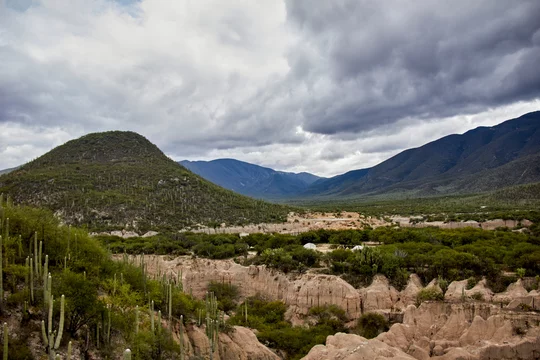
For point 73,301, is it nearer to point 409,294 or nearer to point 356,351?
point 356,351

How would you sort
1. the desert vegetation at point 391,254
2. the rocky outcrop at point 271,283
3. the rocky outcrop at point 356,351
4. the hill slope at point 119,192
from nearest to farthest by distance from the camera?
the rocky outcrop at point 356,351 < the desert vegetation at point 391,254 < the rocky outcrop at point 271,283 < the hill slope at point 119,192

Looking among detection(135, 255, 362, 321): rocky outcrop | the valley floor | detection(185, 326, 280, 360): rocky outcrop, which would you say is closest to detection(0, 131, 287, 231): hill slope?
detection(135, 255, 362, 321): rocky outcrop

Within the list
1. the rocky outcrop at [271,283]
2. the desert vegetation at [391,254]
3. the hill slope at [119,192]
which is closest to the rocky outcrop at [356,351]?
the rocky outcrop at [271,283]

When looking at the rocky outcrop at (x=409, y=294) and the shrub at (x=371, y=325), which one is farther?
the rocky outcrop at (x=409, y=294)

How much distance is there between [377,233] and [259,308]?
24.8m

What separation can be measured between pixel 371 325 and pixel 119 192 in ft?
206

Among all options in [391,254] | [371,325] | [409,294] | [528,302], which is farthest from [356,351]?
[391,254]

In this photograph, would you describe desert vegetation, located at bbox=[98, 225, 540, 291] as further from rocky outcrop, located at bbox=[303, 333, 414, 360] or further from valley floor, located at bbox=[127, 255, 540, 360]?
rocky outcrop, located at bbox=[303, 333, 414, 360]

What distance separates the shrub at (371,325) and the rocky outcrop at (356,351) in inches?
240

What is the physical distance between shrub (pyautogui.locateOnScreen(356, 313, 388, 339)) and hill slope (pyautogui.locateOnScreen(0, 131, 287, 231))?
4333 centimetres

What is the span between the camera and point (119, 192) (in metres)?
77.6

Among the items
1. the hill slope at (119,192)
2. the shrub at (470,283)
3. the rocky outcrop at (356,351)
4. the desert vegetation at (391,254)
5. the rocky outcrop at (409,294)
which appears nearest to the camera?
the rocky outcrop at (356,351)

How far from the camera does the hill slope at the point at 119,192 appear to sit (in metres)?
68.6

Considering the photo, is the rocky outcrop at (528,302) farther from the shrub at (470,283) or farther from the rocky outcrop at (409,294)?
the rocky outcrop at (409,294)
